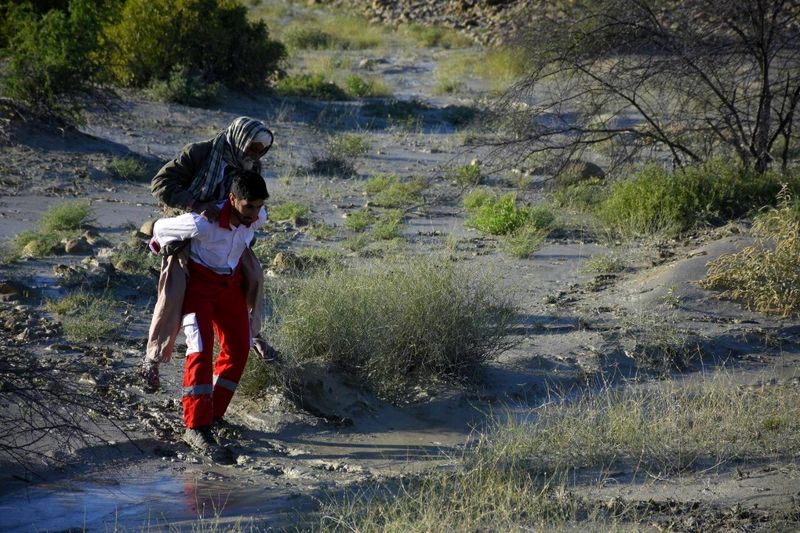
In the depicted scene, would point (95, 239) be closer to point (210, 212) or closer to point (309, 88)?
point (210, 212)

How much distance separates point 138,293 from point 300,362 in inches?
89.5

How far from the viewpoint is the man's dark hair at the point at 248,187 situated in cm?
561

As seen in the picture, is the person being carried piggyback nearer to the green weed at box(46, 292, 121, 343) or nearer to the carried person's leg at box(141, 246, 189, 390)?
the carried person's leg at box(141, 246, 189, 390)

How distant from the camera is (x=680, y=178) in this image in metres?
11.0

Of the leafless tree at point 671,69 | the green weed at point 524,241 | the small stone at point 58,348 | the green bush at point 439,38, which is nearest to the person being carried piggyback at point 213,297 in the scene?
the small stone at point 58,348

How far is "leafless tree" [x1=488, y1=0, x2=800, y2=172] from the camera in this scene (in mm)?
11242

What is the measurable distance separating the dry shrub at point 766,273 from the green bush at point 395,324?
7.10 feet

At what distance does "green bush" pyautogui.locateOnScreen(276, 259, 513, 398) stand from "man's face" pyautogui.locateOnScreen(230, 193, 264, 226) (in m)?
1.22

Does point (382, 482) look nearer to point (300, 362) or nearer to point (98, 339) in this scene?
point (300, 362)

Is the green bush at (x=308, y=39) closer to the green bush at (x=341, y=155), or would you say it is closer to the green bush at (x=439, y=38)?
the green bush at (x=439, y=38)

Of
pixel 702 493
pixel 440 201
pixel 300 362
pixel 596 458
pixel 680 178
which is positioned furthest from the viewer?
pixel 440 201

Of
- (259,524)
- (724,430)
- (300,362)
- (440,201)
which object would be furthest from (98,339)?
(440,201)

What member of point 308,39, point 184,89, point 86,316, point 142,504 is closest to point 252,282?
point 142,504

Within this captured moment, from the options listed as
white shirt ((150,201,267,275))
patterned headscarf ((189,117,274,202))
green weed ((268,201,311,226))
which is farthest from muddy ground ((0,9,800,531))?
patterned headscarf ((189,117,274,202))
